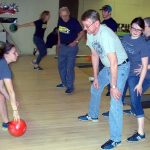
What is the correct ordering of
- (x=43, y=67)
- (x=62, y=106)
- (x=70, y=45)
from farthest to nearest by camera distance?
1. (x=43, y=67)
2. (x=70, y=45)
3. (x=62, y=106)

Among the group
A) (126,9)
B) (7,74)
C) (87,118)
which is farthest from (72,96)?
(126,9)

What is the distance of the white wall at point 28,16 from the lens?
8602 mm

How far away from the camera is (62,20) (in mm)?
5289

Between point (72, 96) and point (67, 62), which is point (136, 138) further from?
point (67, 62)

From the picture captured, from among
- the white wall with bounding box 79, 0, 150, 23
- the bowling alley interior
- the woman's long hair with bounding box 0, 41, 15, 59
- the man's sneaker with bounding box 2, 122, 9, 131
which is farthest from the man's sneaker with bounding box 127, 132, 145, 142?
the white wall with bounding box 79, 0, 150, 23

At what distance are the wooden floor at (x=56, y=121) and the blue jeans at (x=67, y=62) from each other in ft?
0.82

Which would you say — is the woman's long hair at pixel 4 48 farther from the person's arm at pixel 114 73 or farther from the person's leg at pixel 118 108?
the person's leg at pixel 118 108

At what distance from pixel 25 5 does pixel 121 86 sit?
586cm

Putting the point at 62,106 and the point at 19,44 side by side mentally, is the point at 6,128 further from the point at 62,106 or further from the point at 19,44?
the point at 19,44

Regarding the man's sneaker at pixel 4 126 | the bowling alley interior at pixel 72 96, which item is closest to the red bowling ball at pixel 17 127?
the bowling alley interior at pixel 72 96

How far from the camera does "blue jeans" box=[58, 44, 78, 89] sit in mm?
5316

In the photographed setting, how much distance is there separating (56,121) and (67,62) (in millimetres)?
1453

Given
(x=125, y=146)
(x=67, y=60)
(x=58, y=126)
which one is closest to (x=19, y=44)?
(x=67, y=60)

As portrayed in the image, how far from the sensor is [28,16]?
866cm
